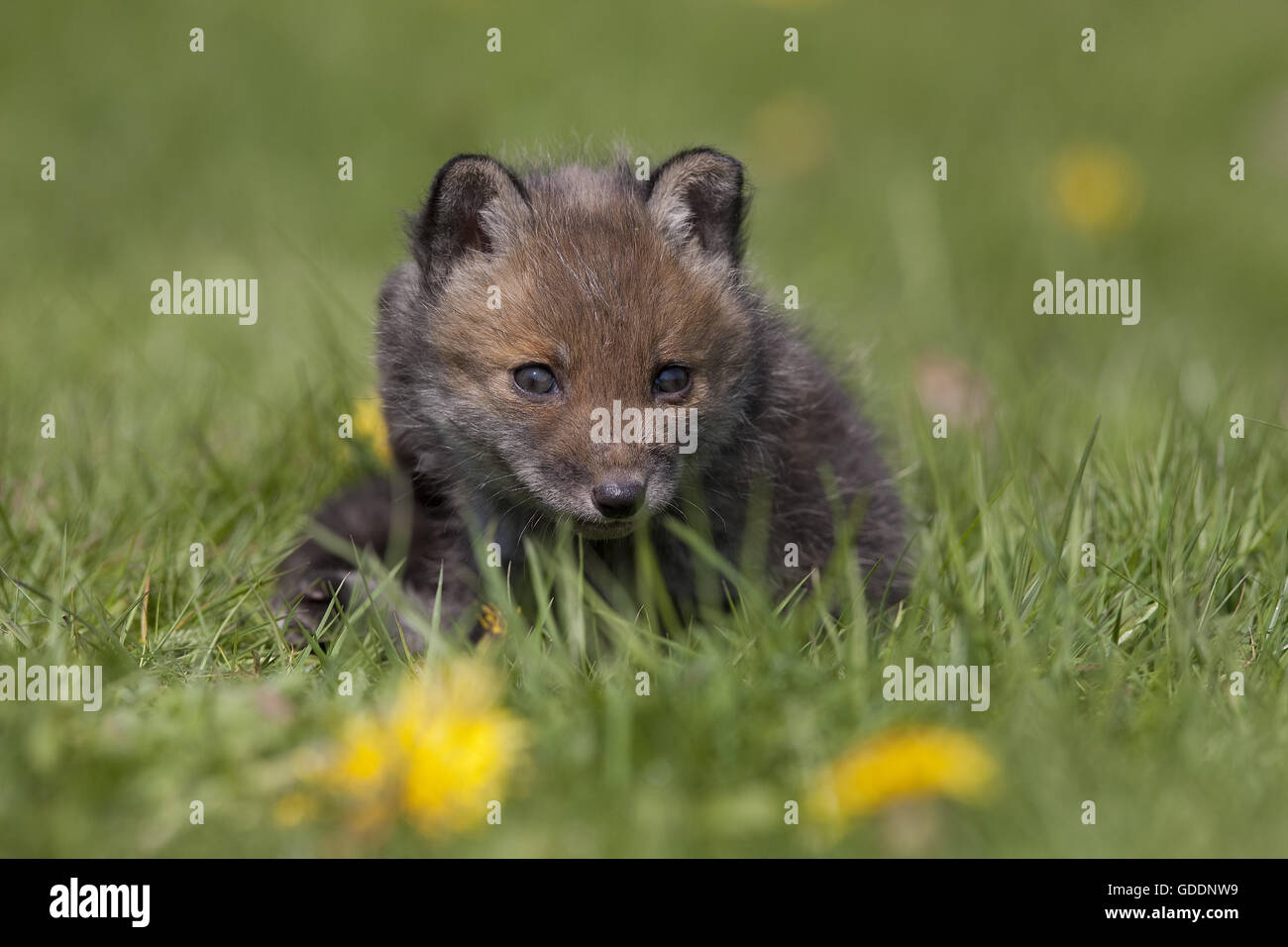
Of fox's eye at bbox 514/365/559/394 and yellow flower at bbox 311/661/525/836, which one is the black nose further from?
yellow flower at bbox 311/661/525/836

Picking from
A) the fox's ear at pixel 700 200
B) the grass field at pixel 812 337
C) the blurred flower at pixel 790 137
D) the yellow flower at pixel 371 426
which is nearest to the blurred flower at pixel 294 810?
the grass field at pixel 812 337

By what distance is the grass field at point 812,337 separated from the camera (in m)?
3.25

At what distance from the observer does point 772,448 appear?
515cm

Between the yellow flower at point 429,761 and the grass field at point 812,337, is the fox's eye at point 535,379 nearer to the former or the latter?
the grass field at point 812,337

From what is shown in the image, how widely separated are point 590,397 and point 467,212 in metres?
0.90

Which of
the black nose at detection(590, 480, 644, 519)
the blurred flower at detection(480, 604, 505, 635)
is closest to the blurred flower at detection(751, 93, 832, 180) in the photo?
the blurred flower at detection(480, 604, 505, 635)

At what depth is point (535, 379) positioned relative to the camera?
15.1 ft

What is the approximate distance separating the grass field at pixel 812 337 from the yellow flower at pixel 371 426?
11 centimetres

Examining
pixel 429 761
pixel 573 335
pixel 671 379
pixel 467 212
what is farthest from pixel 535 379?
pixel 429 761

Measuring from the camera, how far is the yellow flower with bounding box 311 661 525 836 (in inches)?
125

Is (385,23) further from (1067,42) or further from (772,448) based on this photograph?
(772,448)

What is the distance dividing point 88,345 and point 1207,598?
5704mm

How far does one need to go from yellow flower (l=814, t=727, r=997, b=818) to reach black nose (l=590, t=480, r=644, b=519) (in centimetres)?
130
